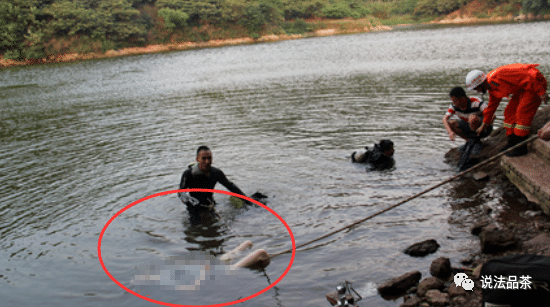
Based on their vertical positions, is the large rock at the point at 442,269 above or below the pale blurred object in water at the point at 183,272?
above

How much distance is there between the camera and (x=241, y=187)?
928cm

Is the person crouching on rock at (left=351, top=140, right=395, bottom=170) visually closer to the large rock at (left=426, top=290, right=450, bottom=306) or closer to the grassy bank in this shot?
the large rock at (left=426, top=290, right=450, bottom=306)

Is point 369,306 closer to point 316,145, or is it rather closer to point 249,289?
point 249,289

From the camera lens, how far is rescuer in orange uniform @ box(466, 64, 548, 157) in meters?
6.97

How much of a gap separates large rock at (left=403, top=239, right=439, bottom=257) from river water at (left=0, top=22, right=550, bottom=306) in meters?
0.09

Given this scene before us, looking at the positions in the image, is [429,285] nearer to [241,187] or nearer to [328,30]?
[241,187]

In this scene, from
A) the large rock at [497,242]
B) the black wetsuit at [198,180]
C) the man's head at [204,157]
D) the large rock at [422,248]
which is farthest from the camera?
the black wetsuit at [198,180]

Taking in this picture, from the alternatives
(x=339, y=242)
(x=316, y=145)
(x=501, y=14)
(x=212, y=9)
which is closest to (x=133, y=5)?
(x=212, y=9)

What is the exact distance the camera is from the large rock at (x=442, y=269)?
4863 mm

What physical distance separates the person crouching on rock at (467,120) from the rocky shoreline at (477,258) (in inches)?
88.6

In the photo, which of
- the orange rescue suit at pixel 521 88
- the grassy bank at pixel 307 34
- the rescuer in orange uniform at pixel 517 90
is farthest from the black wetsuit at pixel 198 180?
the grassy bank at pixel 307 34

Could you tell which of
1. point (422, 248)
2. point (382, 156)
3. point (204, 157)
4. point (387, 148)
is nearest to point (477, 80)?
point (387, 148)

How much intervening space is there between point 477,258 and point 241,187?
5.35 metres

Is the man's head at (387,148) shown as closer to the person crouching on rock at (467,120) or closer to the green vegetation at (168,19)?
the person crouching on rock at (467,120)
